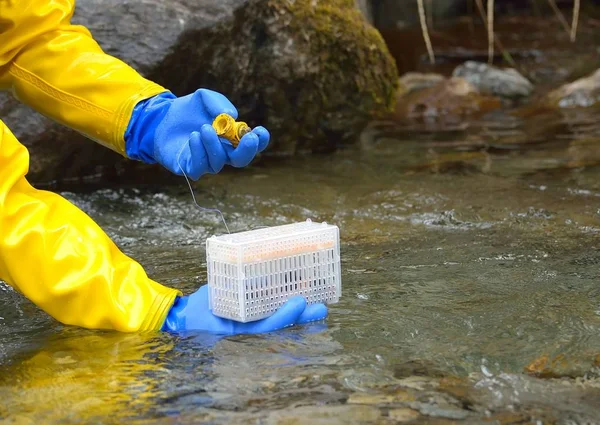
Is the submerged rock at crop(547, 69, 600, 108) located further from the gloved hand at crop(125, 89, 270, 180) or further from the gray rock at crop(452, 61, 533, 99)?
the gloved hand at crop(125, 89, 270, 180)

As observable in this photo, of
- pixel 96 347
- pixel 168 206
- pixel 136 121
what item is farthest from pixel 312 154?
pixel 96 347

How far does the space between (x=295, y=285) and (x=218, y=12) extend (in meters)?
2.30

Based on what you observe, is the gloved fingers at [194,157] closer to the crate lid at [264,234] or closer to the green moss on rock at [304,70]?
the crate lid at [264,234]

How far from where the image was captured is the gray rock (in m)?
6.84

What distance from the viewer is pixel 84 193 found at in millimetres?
4062

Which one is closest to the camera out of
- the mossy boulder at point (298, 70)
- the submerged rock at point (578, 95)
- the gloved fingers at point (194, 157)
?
the gloved fingers at point (194, 157)

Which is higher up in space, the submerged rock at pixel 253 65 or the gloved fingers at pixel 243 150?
the gloved fingers at pixel 243 150

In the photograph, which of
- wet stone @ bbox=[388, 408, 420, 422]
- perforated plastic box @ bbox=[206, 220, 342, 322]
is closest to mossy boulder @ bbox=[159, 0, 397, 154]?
perforated plastic box @ bbox=[206, 220, 342, 322]

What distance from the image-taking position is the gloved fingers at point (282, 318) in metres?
2.15

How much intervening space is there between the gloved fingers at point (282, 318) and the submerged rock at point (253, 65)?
2178 mm

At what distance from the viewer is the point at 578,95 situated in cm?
629

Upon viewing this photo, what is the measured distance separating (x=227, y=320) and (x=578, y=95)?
4.69 m

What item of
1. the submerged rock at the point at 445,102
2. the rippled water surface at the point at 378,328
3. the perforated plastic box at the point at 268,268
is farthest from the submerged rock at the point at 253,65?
the perforated plastic box at the point at 268,268

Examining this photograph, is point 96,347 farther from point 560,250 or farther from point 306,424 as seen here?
point 560,250
